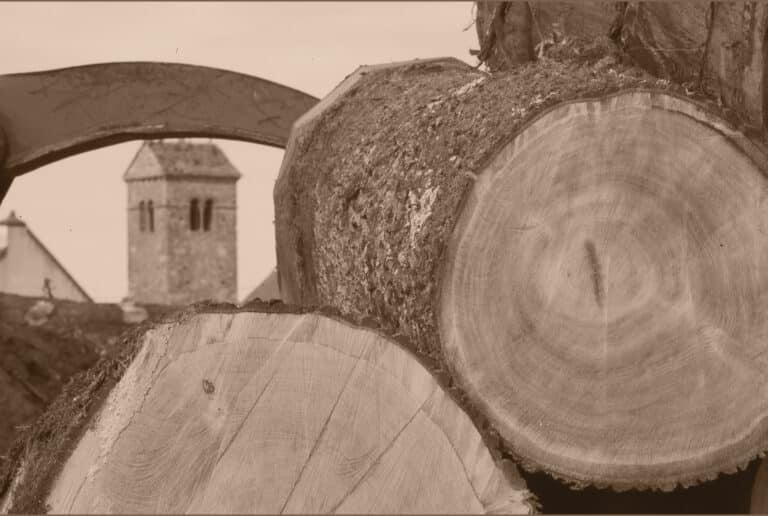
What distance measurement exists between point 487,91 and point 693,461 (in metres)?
1.00

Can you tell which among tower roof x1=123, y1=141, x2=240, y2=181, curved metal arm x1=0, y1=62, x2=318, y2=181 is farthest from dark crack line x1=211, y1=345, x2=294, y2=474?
tower roof x1=123, y1=141, x2=240, y2=181

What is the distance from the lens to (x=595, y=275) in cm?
330

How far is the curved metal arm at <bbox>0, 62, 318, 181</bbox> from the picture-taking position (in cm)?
460

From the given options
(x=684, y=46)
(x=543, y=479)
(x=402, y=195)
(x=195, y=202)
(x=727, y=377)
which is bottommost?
(x=195, y=202)

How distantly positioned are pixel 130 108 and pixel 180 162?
140 feet

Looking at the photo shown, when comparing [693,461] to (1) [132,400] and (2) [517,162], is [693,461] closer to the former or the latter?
(2) [517,162]

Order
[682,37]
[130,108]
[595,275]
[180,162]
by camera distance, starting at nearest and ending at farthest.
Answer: [595,275]
[682,37]
[130,108]
[180,162]

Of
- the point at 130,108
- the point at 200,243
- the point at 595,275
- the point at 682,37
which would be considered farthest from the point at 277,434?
the point at 200,243

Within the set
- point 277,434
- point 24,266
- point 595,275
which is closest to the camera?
point 277,434

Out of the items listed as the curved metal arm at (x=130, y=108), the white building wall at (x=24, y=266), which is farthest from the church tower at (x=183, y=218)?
the curved metal arm at (x=130, y=108)

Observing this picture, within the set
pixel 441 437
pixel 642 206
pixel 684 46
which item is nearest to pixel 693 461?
pixel 642 206

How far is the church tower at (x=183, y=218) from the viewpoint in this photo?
46438 millimetres

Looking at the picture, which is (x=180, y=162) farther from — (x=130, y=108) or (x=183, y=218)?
(x=130, y=108)

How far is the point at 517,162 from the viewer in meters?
3.28
